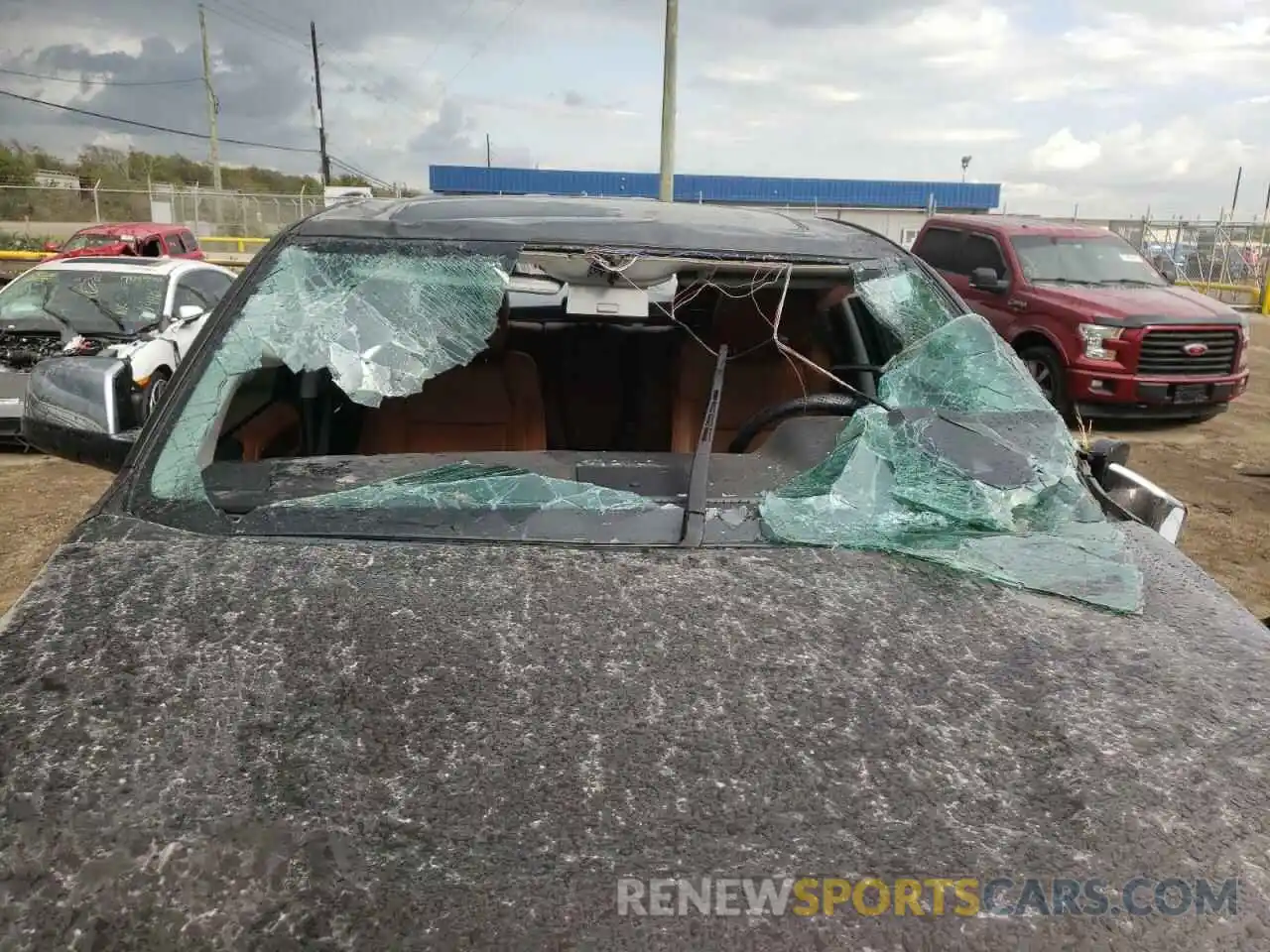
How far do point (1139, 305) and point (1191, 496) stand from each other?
310cm

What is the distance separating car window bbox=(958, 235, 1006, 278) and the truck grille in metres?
1.75

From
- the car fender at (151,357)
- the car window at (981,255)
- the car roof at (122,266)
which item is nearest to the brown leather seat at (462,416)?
the car fender at (151,357)

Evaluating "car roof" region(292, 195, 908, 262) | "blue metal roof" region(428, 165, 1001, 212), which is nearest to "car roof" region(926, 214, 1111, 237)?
"car roof" region(292, 195, 908, 262)

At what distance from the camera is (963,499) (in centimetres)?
186

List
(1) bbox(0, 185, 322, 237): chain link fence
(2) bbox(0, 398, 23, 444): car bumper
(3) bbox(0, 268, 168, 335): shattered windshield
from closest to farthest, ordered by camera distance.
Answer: (2) bbox(0, 398, 23, 444): car bumper, (3) bbox(0, 268, 168, 335): shattered windshield, (1) bbox(0, 185, 322, 237): chain link fence

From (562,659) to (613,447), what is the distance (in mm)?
1941

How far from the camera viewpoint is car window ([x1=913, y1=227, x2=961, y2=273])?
431 inches

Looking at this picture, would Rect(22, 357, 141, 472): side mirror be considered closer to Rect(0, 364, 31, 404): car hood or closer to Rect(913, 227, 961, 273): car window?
Rect(0, 364, 31, 404): car hood

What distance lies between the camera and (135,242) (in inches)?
542

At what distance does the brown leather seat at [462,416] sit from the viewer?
8.89 ft

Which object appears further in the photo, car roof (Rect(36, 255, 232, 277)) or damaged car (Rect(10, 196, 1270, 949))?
car roof (Rect(36, 255, 232, 277))

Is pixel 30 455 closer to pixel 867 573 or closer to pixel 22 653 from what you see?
pixel 22 653

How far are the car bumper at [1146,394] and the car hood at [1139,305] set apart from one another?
1.82 feet

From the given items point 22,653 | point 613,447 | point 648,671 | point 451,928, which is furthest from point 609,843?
point 613,447
